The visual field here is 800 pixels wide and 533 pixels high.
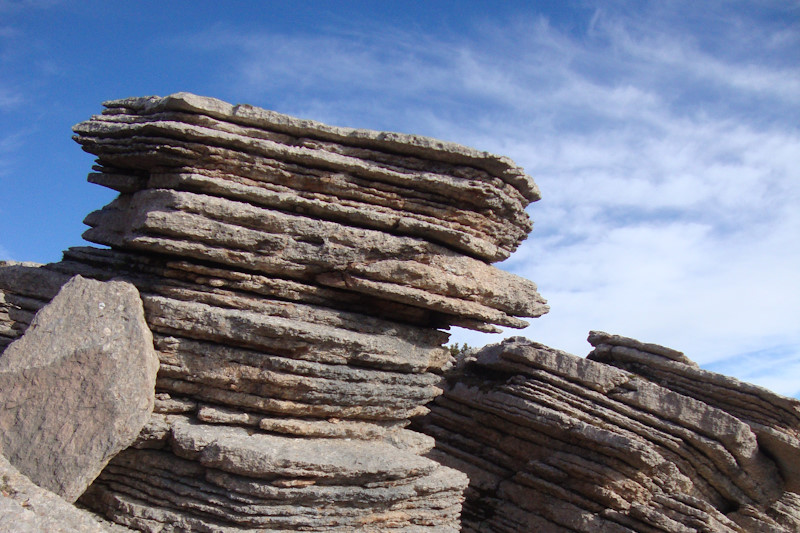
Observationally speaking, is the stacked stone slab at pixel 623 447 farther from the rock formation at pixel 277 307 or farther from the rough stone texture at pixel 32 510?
the rough stone texture at pixel 32 510

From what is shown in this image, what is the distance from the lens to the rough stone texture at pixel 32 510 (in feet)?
27.5

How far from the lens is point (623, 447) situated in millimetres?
16359

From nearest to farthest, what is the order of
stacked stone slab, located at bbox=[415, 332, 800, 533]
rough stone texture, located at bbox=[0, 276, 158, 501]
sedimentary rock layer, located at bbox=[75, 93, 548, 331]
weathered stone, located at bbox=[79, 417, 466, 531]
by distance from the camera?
rough stone texture, located at bbox=[0, 276, 158, 501]
weathered stone, located at bbox=[79, 417, 466, 531]
sedimentary rock layer, located at bbox=[75, 93, 548, 331]
stacked stone slab, located at bbox=[415, 332, 800, 533]

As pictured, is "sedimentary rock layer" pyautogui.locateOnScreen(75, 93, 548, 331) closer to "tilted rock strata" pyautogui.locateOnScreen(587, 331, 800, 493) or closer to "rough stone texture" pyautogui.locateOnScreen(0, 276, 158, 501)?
"rough stone texture" pyautogui.locateOnScreen(0, 276, 158, 501)

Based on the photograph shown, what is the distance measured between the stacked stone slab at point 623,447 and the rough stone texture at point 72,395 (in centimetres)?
1036

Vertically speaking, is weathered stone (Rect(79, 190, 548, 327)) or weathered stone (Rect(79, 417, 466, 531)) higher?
weathered stone (Rect(79, 190, 548, 327))

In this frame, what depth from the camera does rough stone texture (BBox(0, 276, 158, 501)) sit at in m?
10.1

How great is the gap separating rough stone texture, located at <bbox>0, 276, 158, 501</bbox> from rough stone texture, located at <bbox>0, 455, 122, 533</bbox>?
0.49 meters

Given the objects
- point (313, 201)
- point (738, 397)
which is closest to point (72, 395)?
point (313, 201)

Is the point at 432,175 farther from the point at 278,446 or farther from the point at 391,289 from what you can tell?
the point at 278,446

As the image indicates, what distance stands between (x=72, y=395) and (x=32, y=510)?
197 centimetres

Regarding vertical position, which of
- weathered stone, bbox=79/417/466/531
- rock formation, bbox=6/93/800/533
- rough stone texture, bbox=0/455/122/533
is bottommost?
rough stone texture, bbox=0/455/122/533

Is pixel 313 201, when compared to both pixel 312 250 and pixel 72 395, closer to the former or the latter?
pixel 312 250

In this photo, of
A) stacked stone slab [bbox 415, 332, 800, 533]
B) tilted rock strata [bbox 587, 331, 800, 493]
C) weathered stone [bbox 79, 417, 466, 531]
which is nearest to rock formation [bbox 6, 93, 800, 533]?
weathered stone [bbox 79, 417, 466, 531]
